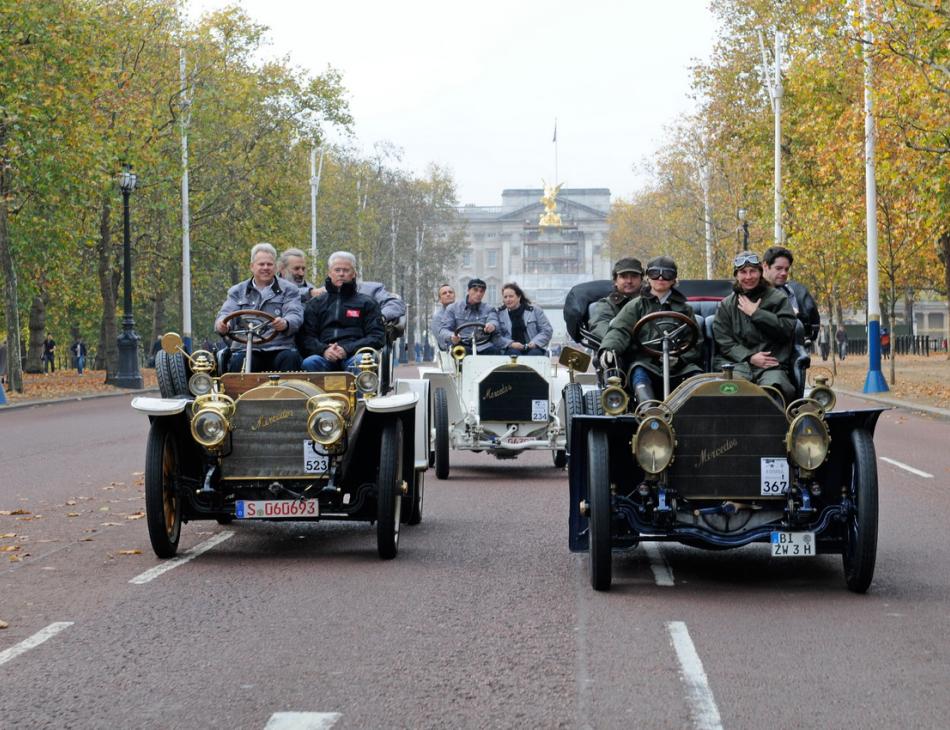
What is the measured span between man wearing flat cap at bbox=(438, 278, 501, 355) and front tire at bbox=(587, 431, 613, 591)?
8965 millimetres

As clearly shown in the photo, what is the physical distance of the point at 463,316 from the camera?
57.7 ft

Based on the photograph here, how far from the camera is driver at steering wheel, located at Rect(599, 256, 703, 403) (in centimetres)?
954

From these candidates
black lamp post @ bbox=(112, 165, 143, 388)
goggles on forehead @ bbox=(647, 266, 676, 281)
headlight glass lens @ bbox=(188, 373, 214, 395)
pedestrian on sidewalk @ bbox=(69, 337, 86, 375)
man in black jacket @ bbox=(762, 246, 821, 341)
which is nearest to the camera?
goggles on forehead @ bbox=(647, 266, 676, 281)

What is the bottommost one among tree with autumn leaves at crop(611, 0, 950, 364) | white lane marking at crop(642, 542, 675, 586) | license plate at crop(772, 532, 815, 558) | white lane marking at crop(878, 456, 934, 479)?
white lane marking at crop(878, 456, 934, 479)

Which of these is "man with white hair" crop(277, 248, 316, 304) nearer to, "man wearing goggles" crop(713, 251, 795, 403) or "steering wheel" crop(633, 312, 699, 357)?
"steering wheel" crop(633, 312, 699, 357)

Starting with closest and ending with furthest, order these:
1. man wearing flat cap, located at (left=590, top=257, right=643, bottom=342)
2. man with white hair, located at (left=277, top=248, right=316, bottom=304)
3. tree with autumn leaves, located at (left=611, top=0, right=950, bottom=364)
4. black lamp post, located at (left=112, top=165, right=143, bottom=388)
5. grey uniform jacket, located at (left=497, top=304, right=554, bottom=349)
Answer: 1. man wearing flat cap, located at (left=590, top=257, right=643, bottom=342)
2. man with white hair, located at (left=277, top=248, right=316, bottom=304)
3. grey uniform jacket, located at (left=497, top=304, right=554, bottom=349)
4. tree with autumn leaves, located at (left=611, top=0, right=950, bottom=364)
5. black lamp post, located at (left=112, top=165, right=143, bottom=388)

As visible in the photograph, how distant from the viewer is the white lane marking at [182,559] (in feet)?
28.8

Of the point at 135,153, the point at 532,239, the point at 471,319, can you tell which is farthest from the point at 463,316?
the point at 532,239

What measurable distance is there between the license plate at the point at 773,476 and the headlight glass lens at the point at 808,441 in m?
0.11

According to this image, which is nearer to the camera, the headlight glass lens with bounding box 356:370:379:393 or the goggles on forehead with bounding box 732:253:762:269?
the goggles on forehead with bounding box 732:253:762:269

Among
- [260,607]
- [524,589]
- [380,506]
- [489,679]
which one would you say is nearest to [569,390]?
[380,506]

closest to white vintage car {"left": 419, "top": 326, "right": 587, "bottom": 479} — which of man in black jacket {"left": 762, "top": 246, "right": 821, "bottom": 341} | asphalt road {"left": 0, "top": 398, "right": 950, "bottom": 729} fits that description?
asphalt road {"left": 0, "top": 398, "right": 950, "bottom": 729}

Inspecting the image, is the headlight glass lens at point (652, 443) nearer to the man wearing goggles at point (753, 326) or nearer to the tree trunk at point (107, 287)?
the man wearing goggles at point (753, 326)

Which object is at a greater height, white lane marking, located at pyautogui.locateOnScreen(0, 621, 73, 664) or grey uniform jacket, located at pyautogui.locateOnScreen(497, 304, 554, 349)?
grey uniform jacket, located at pyautogui.locateOnScreen(497, 304, 554, 349)
